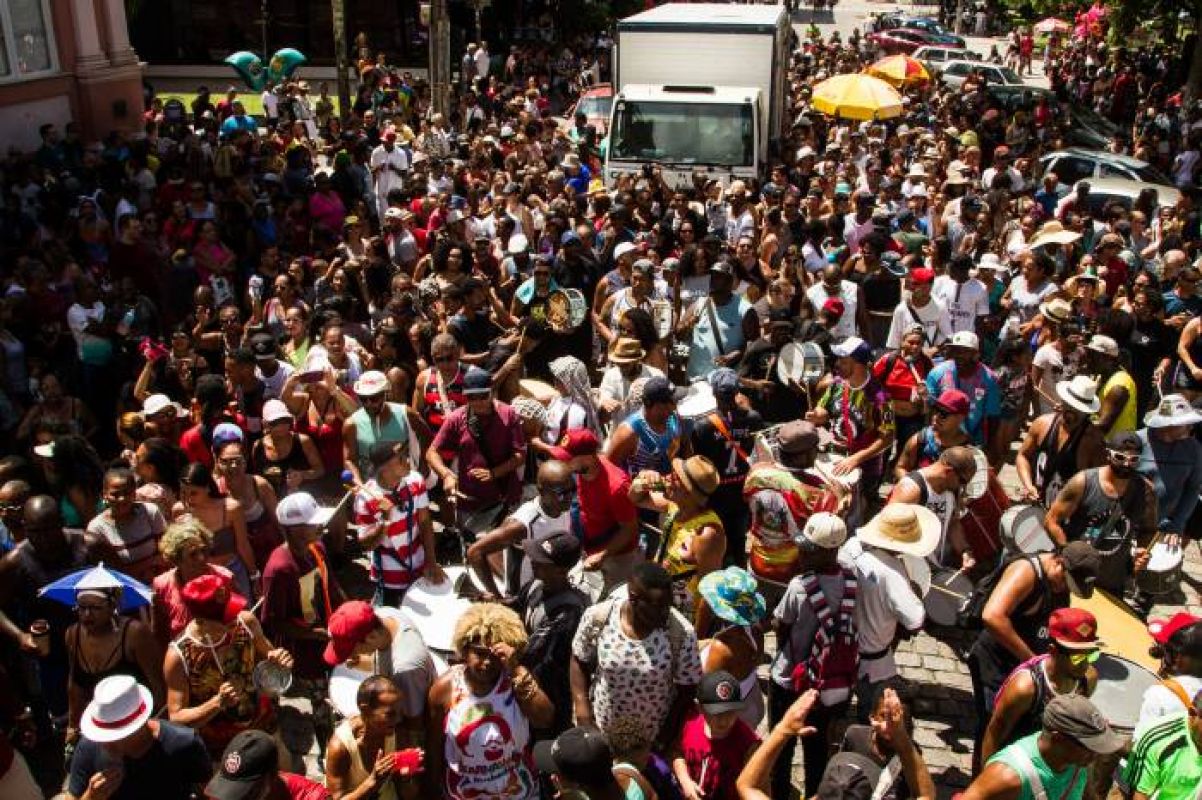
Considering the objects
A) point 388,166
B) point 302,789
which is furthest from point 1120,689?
point 388,166

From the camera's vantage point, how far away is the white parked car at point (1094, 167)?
17.9m

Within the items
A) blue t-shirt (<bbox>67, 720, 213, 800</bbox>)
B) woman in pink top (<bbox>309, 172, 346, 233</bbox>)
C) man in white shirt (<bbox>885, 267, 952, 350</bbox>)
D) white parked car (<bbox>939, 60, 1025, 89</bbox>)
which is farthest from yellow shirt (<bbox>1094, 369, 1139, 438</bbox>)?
white parked car (<bbox>939, 60, 1025, 89</bbox>)

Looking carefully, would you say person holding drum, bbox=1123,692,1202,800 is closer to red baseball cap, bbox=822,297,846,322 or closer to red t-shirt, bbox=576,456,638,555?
red t-shirt, bbox=576,456,638,555

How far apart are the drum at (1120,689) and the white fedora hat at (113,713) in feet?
13.3

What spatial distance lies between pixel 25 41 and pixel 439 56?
7357mm

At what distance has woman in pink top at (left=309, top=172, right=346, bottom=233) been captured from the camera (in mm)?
13156

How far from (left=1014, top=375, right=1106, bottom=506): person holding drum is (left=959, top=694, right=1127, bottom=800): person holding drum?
9.92 feet

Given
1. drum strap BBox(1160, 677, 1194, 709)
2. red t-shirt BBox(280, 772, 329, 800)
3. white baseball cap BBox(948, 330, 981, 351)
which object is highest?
white baseball cap BBox(948, 330, 981, 351)

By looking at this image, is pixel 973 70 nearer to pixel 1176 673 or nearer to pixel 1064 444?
pixel 1064 444

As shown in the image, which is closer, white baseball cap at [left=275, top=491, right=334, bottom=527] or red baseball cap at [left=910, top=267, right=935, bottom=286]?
white baseball cap at [left=275, top=491, right=334, bottom=527]

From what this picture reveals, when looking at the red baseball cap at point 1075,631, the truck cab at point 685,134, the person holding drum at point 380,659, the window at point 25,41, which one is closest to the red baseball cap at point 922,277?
the red baseball cap at point 1075,631

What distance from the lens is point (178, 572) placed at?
5141 mm

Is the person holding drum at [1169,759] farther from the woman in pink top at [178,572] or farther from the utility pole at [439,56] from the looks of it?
the utility pole at [439,56]

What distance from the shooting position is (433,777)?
14.8 ft
